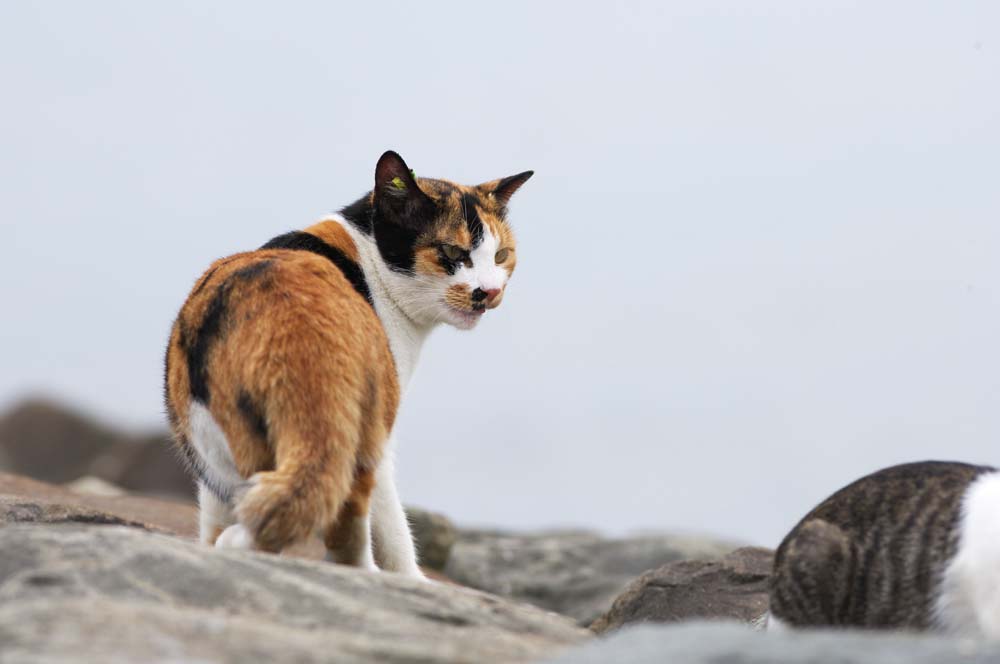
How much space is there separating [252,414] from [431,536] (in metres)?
→ 6.14

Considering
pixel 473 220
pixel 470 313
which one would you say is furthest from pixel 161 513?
pixel 473 220

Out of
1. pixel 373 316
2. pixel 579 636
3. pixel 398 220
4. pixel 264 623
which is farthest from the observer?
pixel 398 220

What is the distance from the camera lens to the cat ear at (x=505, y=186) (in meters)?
8.63

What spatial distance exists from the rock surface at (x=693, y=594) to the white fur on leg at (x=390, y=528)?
2.01 metres

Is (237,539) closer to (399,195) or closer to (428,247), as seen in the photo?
(428,247)

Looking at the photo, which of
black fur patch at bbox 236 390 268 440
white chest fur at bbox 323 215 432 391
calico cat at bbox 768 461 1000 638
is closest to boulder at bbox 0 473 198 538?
white chest fur at bbox 323 215 432 391

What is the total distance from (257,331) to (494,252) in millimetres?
2458

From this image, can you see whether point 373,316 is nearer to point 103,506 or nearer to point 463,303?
point 463,303

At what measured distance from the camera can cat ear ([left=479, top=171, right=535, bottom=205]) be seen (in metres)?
8.63

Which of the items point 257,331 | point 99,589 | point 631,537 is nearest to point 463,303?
point 257,331

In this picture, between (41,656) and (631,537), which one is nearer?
(41,656)

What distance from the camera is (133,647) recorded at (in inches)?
151

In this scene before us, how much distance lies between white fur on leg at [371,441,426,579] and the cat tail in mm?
1292

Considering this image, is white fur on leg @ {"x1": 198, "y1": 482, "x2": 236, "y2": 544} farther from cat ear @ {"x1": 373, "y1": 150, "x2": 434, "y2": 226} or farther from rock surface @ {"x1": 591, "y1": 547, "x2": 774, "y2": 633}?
rock surface @ {"x1": 591, "y1": 547, "x2": 774, "y2": 633}
